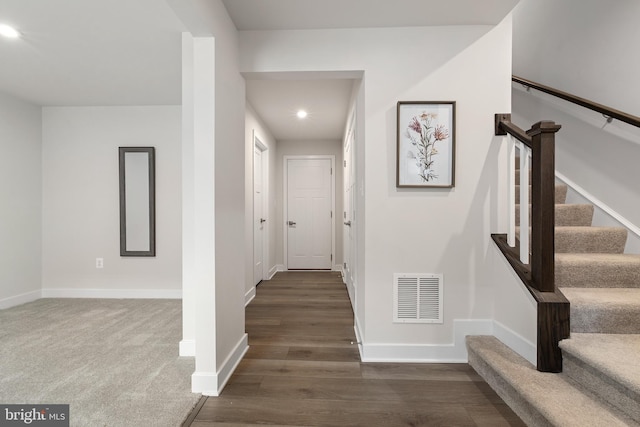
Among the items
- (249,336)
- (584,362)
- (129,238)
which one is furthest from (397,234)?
(129,238)

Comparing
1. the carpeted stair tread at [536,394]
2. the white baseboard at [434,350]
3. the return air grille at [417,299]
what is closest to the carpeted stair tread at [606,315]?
the carpeted stair tread at [536,394]

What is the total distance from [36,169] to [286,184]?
3250 mm

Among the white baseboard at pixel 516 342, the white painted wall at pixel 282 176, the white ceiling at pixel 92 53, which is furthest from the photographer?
the white painted wall at pixel 282 176

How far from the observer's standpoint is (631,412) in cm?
112

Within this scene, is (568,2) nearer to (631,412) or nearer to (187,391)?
(631,412)

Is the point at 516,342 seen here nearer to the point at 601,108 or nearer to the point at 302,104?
the point at 601,108

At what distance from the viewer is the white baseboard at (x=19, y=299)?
10.0 feet

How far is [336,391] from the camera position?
Result: 1646 millimetres

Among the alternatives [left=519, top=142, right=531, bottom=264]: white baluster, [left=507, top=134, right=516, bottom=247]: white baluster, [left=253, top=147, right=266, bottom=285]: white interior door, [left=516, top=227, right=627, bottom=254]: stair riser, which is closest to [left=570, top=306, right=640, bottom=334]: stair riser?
[left=519, top=142, right=531, bottom=264]: white baluster

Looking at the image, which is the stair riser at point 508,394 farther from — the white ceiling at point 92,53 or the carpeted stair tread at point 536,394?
the white ceiling at point 92,53

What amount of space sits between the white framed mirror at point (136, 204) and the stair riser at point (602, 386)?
388 cm

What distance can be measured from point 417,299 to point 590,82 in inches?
90.3

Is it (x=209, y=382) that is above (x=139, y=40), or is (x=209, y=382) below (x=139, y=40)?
below

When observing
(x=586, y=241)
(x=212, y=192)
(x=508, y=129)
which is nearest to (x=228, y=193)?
(x=212, y=192)
